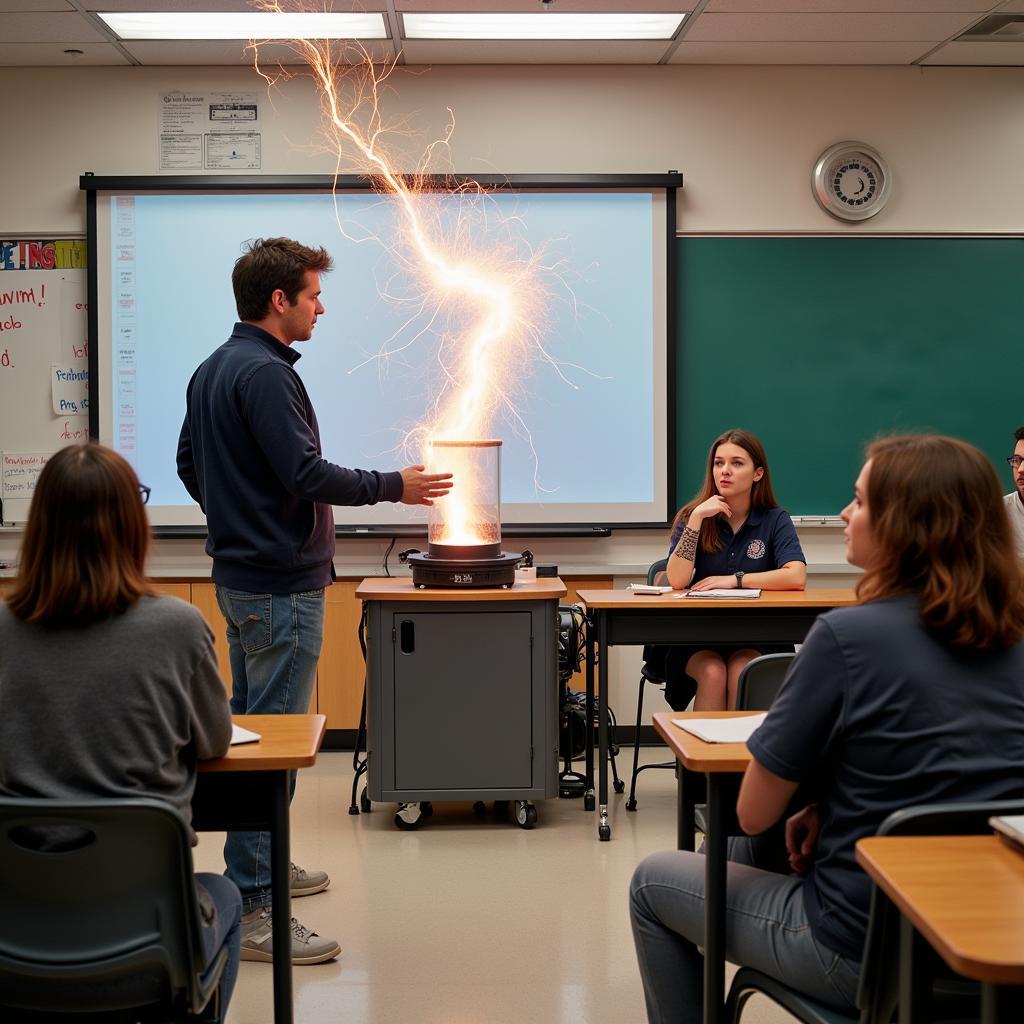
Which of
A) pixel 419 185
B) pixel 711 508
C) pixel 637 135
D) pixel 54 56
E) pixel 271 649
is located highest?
pixel 54 56

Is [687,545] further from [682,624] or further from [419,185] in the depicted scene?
[419,185]

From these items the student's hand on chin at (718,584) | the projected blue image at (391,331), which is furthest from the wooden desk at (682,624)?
the projected blue image at (391,331)

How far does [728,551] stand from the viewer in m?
4.02

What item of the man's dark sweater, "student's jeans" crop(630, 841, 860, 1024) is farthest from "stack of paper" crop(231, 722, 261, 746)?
the man's dark sweater

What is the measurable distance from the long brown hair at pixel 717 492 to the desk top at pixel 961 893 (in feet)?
8.55

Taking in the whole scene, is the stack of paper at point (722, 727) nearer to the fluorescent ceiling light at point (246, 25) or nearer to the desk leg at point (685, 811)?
the desk leg at point (685, 811)

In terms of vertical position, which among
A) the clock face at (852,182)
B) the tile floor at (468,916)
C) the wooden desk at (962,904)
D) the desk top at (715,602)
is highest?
the clock face at (852,182)

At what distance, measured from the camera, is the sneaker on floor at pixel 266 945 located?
9.00 feet

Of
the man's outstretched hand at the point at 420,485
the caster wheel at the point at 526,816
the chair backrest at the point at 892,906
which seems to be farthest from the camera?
the caster wheel at the point at 526,816

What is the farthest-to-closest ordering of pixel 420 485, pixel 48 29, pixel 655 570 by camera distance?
1. pixel 48 29
2. pixel 655 570
3. pixel 420 485

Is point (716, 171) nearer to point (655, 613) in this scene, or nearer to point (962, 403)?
point (962, 403)

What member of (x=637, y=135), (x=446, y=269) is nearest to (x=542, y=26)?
(x=637, y=135)

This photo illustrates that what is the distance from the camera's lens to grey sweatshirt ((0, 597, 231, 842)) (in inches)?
62.1

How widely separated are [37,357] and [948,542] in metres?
4.43
